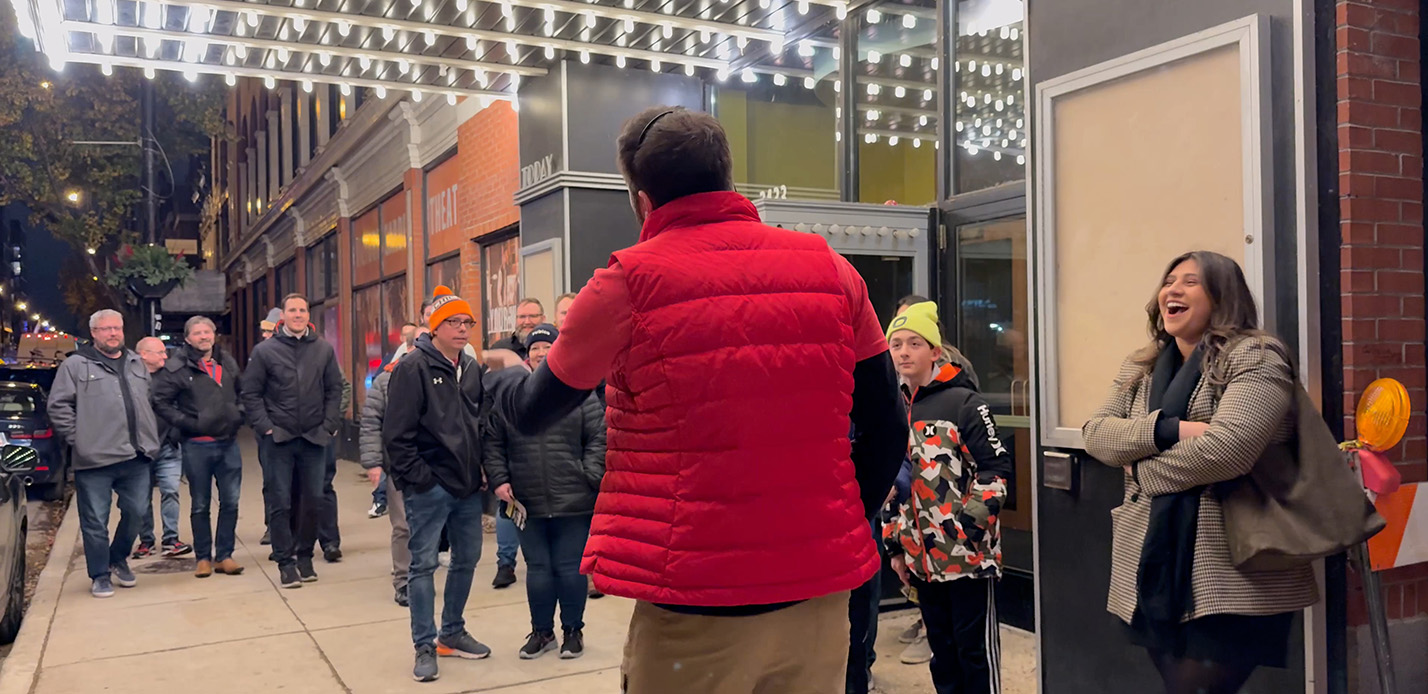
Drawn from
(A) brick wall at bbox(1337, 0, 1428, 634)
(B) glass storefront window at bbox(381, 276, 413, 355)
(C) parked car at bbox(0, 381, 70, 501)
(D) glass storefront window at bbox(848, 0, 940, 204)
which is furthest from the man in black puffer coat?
(B) glass storefront window at bbox(381, 276, 413, 355)

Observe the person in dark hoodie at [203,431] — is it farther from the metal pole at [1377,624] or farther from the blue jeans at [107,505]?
the metal pole at [1377,624]

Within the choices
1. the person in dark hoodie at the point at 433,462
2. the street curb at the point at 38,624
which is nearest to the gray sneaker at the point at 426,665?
the person in dark hoodie at the point at 433,462

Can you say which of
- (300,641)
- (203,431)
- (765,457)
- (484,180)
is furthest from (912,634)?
(484,180)

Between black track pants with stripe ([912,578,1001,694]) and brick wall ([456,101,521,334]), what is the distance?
752 cm

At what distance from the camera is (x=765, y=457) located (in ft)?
6.67

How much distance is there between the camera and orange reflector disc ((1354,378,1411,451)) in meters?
3.47

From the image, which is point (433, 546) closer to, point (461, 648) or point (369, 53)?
point (461, 648)

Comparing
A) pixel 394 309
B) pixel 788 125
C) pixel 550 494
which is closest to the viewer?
pixel 550 494

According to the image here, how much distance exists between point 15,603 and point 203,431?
6.44 feet

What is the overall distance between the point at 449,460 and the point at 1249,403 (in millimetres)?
3916

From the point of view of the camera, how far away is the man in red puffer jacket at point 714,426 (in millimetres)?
2012

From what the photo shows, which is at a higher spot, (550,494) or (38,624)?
(550,494)

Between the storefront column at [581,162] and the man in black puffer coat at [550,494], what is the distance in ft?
12.5

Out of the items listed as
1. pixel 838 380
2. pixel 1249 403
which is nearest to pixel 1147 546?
pixel 1249 403
